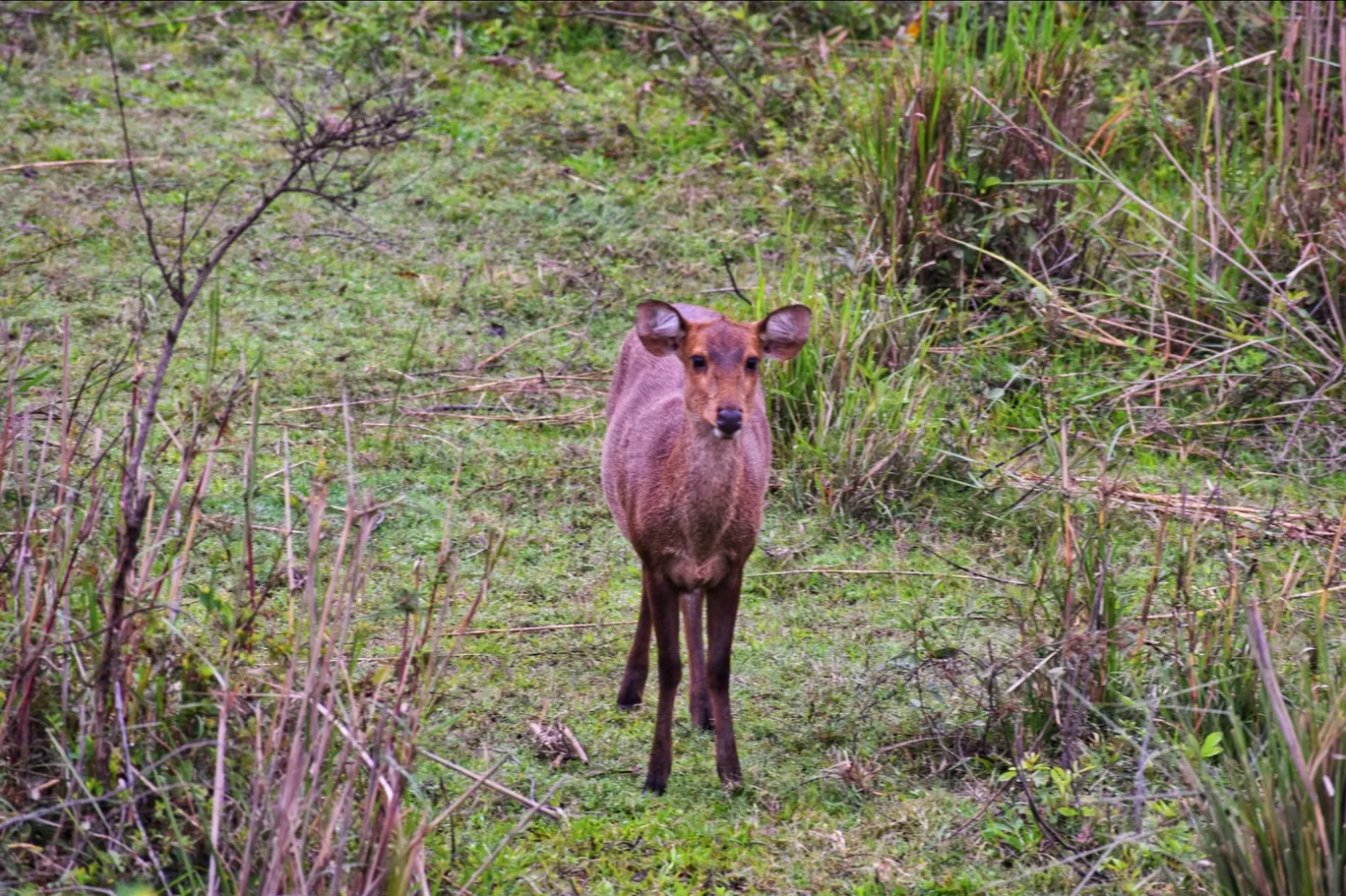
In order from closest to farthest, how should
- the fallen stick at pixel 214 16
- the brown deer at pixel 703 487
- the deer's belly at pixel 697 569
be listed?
the brown deer at pixel 703 487 < the deer's belly at pixel 697 569 < the fallen stick at pixel 214 16

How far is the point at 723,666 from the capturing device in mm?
4496

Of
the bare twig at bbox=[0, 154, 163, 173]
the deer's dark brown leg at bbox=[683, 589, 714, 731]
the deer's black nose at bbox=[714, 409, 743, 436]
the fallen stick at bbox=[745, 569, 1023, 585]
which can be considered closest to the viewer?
the deer's black nose at bbox=[714, 409, 743, 436]

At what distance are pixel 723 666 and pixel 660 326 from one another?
3.14ft

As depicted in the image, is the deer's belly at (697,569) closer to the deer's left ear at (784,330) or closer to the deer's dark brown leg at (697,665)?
the deer's dark brown leg at (697,665)

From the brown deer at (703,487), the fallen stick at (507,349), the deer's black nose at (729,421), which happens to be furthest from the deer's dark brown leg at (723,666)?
the fallen stick at (507,349)

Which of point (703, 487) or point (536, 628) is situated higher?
point (703, 487)

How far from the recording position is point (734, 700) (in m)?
5.04

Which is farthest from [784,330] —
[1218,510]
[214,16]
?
[214,16]

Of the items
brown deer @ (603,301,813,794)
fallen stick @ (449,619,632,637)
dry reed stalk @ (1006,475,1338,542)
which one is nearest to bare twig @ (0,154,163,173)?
brown deer @ (603,301,813,794)

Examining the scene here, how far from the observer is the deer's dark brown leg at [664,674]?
4422 mm

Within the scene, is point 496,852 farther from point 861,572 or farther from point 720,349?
point 861,572

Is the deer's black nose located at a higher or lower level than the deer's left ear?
lower

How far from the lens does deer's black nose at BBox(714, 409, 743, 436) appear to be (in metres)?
4.21

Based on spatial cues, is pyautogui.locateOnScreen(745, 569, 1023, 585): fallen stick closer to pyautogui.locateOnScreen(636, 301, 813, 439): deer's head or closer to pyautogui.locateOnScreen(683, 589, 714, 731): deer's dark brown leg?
pyautogui.locateOnScreen(683, 589, 714, 731): deer's dark brown leg
